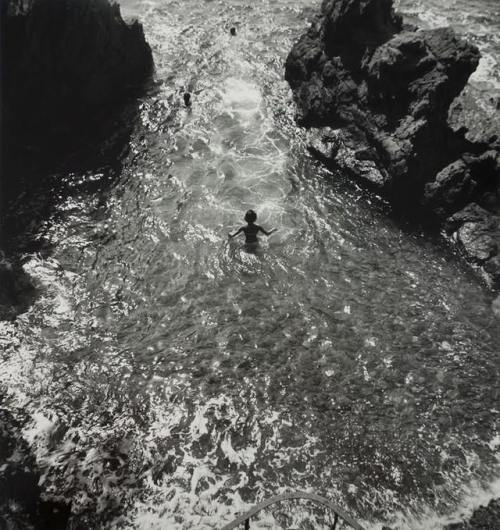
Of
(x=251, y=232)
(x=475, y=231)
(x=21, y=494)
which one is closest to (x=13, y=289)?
(x=21, y=494)

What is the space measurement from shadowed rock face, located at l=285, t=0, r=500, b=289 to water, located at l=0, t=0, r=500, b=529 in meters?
1.32

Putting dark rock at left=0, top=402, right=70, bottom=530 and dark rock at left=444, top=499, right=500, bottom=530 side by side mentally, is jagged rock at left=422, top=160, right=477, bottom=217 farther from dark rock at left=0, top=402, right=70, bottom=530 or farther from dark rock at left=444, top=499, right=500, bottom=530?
dark rock at left=0, top=402, right=70, bottom=530

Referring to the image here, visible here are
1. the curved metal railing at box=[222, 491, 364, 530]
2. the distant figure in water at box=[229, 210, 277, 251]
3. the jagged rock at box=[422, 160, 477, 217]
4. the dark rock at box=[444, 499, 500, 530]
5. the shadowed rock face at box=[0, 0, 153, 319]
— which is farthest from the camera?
the shadowed rock face at box=[0, 0, 153, 319]

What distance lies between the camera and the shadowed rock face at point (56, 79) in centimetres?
1833

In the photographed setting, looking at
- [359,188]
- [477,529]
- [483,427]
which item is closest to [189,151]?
[359,188]

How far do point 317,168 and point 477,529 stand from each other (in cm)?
1434

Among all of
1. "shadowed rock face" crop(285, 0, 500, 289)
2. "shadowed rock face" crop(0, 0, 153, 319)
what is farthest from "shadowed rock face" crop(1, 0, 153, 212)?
"shadowed rock face" crop(285, 0, 500, 289)

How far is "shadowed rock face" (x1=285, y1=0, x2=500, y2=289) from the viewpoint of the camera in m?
16.9

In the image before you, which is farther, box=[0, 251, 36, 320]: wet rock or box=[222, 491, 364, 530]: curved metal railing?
box=[0, 251, 36, 320]: wet rock

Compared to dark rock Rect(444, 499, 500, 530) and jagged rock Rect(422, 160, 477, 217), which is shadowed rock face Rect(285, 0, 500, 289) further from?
dark rock Rect(444, 499, 500, 530)

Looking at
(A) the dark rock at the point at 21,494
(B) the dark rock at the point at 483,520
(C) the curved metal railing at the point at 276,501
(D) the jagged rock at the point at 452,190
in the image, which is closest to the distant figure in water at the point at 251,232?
(D) the jagged rock at the point at 452,190

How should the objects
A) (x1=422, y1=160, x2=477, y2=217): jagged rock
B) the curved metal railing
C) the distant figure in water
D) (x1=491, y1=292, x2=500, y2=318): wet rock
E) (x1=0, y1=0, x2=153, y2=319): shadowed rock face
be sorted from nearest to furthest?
1. the curved metal railing
2. (x1=491, y1=292, x2=500, y2=318): wet rock
3. the distant figure in water
4. (x1=422, y1=160, x2=477, y2=217): jagged rock
5. (x1=0, y1=0, x2=153, y2=319): shadowed rock face

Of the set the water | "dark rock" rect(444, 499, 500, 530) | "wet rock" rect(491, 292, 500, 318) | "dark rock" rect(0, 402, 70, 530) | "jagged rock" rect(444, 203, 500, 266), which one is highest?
"jagged rock" rect(444, 203, 500, 266)

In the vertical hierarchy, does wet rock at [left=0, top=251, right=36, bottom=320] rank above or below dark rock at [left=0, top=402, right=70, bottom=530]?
below
